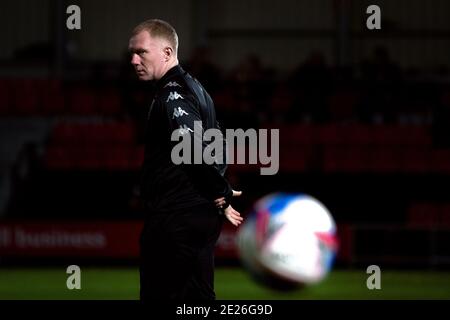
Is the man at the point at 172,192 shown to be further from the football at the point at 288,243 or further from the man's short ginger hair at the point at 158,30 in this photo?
the football at the point at 288,243

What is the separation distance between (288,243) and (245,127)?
8.52m

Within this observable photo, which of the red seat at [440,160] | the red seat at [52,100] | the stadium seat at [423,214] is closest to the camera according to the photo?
the stadium seat at [423,214]

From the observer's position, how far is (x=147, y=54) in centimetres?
574

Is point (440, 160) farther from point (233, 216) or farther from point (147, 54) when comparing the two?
point (147, 54)

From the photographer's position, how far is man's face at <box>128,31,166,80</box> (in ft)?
18.8

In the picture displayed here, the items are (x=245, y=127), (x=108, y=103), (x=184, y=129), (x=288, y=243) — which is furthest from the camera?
(x=108, y=103)

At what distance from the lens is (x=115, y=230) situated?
50.4 feet

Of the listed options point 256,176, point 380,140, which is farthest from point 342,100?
point 256,176

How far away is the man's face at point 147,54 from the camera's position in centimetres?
572

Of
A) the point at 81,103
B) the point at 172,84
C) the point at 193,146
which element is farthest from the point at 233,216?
the point at 81,103

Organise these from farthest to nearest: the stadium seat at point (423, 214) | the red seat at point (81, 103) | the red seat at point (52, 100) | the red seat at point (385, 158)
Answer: the red seat at point (52, 100), the red seat at point (81, 103), the red seat at point (385, 158), the stadium seat at point (423, 214)

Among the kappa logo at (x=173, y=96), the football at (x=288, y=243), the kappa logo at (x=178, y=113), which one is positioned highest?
the kappa logo at (x=173, y=96)

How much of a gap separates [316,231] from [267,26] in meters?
16.0

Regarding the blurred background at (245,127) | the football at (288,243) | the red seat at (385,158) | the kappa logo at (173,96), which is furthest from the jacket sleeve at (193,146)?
the red seat at (385,158)
